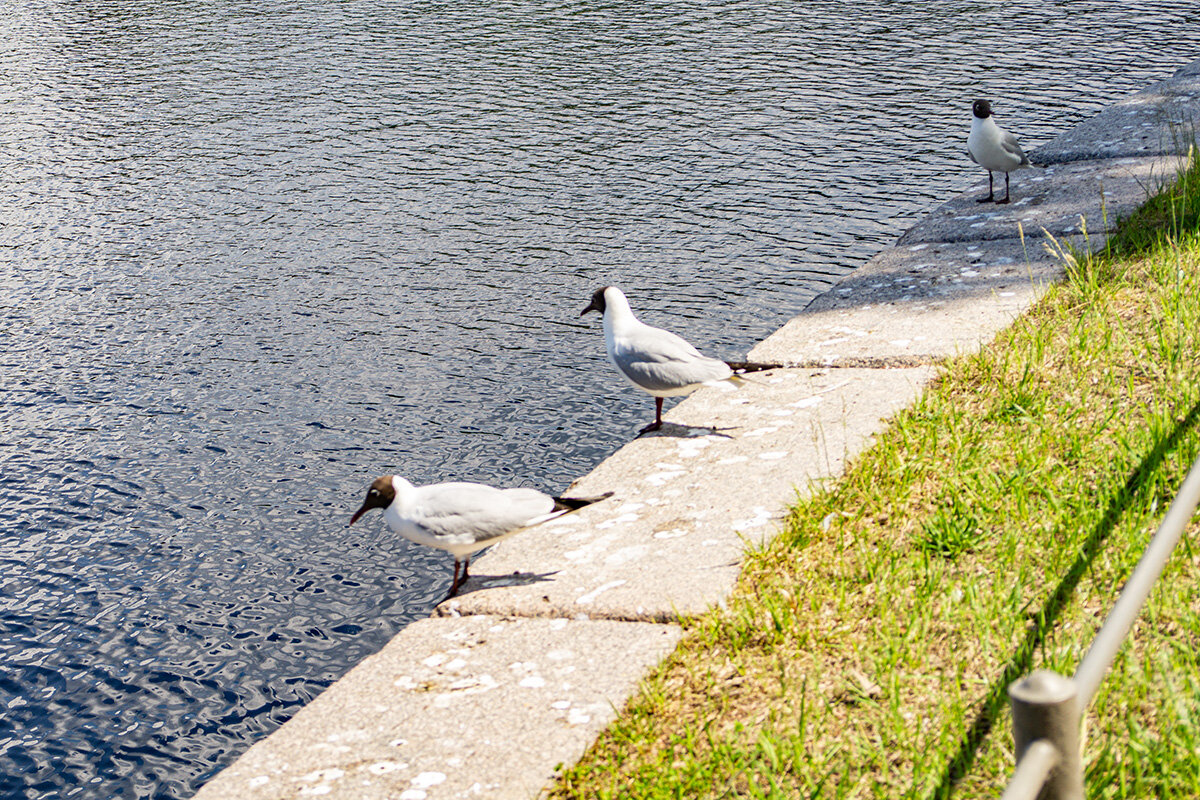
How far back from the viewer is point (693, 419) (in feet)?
18.5

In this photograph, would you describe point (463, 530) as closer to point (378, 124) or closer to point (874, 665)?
point (874, 665)

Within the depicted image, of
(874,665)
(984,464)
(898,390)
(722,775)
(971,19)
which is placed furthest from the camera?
(971,19)

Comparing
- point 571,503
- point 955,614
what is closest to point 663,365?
point 571,503

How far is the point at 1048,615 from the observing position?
3332mm

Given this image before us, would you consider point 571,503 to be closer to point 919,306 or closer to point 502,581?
point 502,581

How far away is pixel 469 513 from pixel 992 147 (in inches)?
221

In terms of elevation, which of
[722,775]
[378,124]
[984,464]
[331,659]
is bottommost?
[331,659]

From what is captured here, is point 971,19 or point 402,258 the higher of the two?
point 971,19

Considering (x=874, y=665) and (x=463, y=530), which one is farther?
(x=463, y=530)

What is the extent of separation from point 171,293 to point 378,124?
491 cm

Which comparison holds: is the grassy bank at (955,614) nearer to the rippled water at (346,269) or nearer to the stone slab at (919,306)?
the stone slab at (919,306)

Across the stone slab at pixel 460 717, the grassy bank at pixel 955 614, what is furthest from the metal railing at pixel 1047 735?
the stone slab at pixel 460 717

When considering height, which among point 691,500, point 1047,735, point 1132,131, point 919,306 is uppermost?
point 1132,131

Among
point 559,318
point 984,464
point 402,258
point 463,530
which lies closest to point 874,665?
point 984,464
